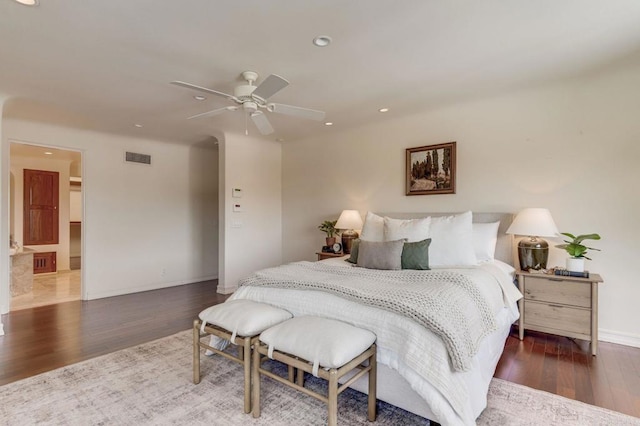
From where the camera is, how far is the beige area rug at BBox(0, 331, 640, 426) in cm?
196

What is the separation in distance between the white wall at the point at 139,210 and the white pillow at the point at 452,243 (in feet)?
14.8

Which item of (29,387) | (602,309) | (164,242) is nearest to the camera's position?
(29,387)

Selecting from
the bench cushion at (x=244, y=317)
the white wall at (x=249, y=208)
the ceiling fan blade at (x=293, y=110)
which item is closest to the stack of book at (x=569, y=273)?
the bench cushion at (x=244, y=317)

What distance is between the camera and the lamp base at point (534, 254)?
10.7ft

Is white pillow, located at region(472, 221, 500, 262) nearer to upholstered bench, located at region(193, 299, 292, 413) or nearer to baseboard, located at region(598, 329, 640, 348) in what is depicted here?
baseboard, located at region(598, 329, 640, 348)

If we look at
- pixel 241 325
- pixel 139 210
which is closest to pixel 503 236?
pixel 241 325

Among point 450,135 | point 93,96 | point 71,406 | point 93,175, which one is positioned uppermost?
point 93,96

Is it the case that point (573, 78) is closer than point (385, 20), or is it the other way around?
point (385, 20)

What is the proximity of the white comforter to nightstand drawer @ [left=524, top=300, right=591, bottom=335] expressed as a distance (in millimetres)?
894

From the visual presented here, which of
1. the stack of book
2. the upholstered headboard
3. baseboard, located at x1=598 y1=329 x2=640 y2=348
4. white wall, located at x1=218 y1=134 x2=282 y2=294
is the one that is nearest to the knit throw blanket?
the stack of book

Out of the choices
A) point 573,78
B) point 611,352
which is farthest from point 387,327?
point 573,78

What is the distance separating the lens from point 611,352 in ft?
9.41

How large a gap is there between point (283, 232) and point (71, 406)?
410cm

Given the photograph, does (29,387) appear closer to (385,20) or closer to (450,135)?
(385,20)
